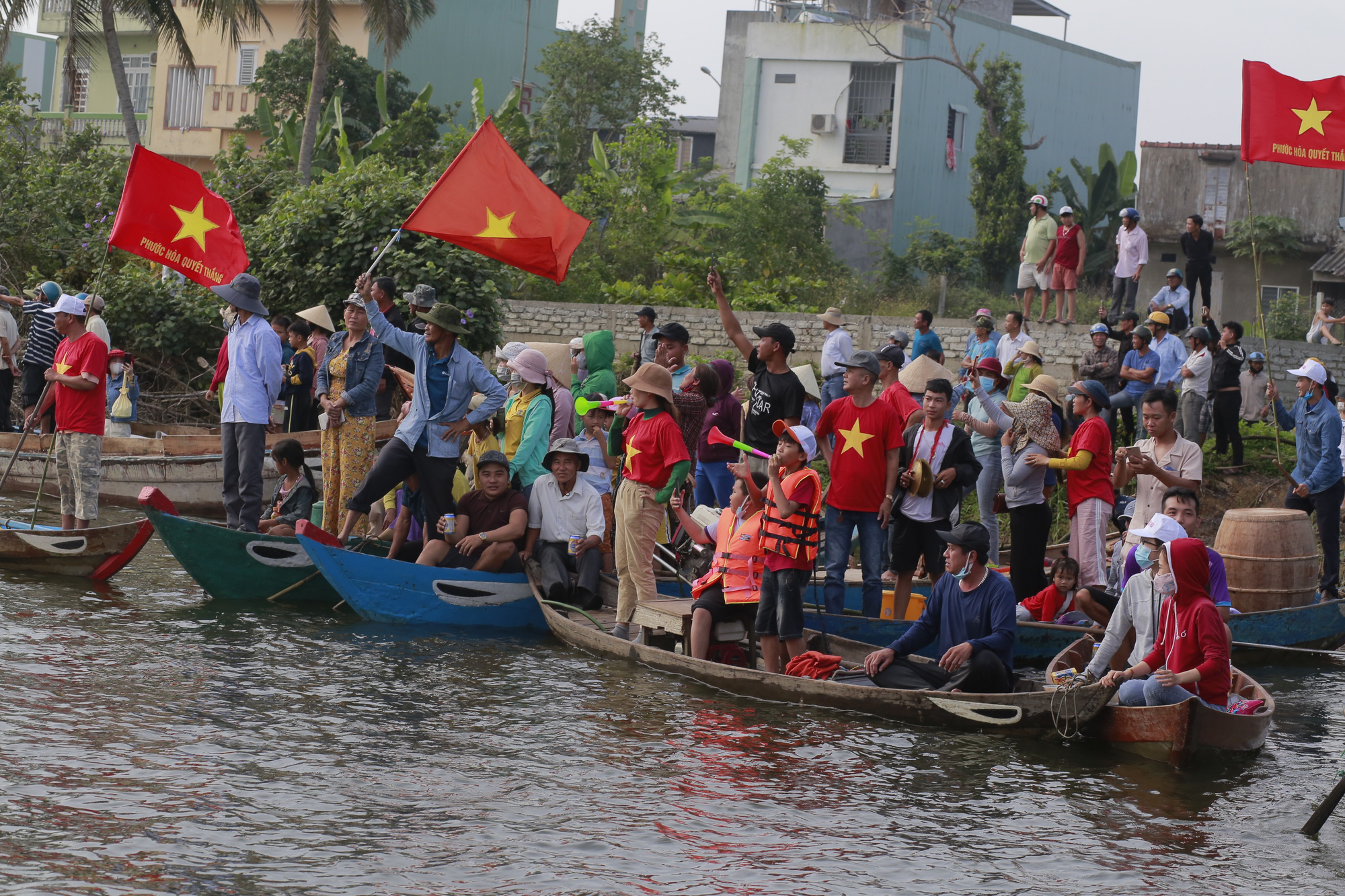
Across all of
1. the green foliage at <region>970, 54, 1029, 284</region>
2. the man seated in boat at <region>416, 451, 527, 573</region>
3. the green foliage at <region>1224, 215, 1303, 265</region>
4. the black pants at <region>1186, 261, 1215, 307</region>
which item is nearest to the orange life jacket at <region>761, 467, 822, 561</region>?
the man seated in boat at <region>416, 451, 527, 573</region>

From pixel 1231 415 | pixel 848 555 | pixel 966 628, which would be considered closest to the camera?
pixel 966 628

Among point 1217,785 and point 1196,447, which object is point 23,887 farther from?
point 1196,447

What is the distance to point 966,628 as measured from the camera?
8.14 metres

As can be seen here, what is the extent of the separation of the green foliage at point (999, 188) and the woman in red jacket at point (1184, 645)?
83.1 ft

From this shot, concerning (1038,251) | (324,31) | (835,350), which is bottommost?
(835,350)

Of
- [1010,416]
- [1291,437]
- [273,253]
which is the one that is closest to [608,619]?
[1010,416]

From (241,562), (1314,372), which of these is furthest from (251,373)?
(1314,372)

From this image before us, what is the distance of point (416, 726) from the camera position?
25.5ft

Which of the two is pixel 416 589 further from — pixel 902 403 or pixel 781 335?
pixel 902 403

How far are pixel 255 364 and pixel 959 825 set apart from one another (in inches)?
289

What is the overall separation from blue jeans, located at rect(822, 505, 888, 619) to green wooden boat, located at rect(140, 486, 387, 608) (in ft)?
12.5

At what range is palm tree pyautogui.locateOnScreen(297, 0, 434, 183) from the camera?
26609mm

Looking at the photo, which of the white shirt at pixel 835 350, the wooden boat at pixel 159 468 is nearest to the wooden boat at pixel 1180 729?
the white shirt at pixel 835 350

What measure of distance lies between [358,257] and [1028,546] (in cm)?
1182
